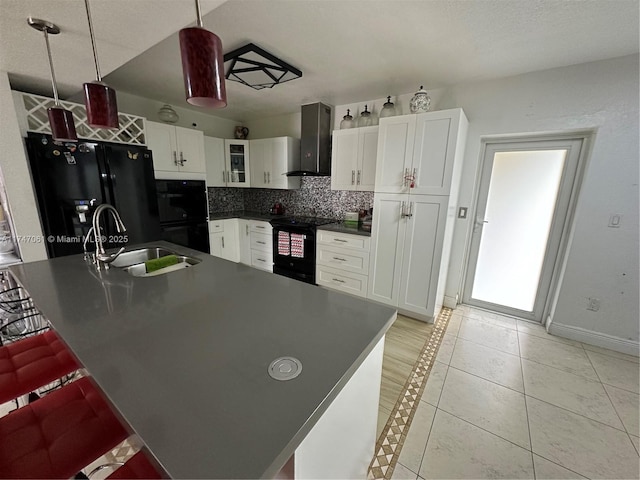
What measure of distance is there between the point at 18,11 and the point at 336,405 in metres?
2.29

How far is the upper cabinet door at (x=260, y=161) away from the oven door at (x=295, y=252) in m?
0.98

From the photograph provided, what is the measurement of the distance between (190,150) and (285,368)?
356cm

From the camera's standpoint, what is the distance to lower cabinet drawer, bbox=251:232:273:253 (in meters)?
3.80

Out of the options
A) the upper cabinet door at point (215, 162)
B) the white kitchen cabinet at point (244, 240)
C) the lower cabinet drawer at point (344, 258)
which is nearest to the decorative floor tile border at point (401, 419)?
the lower cabinet drawer at point (344, 258)

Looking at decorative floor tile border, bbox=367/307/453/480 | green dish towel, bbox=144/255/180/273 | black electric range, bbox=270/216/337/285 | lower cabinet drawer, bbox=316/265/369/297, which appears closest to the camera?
decorative floor tile border, bbox=367/307/453/480

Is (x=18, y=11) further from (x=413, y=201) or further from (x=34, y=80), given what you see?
(x=413, y=201)

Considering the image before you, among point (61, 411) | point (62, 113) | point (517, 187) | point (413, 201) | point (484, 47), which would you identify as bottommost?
point (61, 411)

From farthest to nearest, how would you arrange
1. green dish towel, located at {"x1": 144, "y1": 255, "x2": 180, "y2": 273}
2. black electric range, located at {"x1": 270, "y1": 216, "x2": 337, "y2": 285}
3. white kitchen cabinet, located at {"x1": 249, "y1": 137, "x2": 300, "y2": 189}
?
white kitchen cabinet, located at {"x1": 249, "y1": 137, "x2": 300, "y2": 189} < black electric range, located at {"x1": 270, "y1": 216, "x2": 337, "y2": 285} < green dish towel, located at {"x1": 144, "y1": 255, "x2": 180, "y2": 273}

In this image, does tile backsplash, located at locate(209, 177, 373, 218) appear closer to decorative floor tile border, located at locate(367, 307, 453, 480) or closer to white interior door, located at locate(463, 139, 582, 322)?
white interior door, located at locate(463, 139, 582, 322)

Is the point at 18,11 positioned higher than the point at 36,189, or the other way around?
the point at 18,11

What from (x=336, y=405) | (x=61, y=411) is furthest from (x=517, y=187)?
(x=61, y=411)

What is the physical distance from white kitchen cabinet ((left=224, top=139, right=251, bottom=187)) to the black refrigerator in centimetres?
141

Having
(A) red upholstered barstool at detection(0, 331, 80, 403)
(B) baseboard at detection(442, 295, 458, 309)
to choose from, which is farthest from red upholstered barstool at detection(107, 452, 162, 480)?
(B) baseboard at detection(442, 295, 458, 309)

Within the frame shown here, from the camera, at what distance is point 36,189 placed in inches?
81.9
